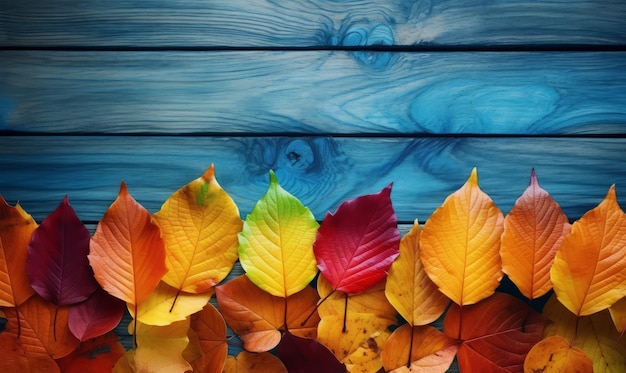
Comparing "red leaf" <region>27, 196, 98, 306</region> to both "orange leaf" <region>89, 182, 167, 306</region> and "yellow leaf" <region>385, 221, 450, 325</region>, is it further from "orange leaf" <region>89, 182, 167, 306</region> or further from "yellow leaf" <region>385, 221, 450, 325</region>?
"yellow leaf" <region>385, 221, 450, 325</region>

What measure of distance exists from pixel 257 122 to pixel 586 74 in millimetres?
396

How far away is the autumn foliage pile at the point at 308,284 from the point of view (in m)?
0.60

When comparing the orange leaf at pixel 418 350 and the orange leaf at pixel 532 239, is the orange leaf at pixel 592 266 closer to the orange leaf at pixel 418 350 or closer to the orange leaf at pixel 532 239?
the orange leaf at pixel 532 239

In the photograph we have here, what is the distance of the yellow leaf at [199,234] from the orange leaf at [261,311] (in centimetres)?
2

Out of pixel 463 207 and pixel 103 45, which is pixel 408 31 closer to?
pixel 463 207

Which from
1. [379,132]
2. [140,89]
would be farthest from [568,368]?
[140,89]

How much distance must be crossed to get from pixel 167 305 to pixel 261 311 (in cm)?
10

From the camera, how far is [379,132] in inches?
25.4

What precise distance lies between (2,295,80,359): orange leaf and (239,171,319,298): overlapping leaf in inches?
8.4

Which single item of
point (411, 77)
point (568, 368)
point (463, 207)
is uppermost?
point (411, 77)

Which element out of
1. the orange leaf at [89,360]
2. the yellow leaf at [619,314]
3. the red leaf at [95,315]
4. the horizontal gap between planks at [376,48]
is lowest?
the orange leaf at [89,360]

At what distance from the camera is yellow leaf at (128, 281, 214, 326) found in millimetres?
596

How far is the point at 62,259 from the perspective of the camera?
1.98 ft

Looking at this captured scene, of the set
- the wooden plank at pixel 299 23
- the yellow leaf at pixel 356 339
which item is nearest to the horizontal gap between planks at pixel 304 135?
the wooden plank at pixel 299 23
